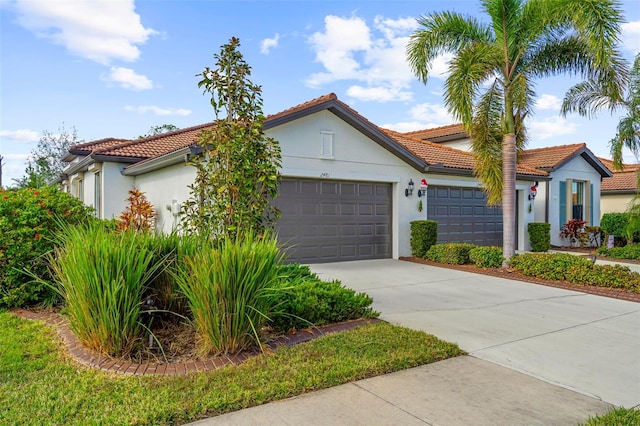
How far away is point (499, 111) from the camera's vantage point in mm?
11227

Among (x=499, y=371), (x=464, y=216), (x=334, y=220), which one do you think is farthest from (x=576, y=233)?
(x=499, y=371)

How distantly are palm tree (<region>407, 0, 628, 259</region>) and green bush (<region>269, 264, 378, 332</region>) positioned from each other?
6426 millimetres

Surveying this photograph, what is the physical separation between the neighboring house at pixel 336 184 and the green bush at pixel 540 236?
1316 millimetres

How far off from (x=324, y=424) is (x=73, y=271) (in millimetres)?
3002

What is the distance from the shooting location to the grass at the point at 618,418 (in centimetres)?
318

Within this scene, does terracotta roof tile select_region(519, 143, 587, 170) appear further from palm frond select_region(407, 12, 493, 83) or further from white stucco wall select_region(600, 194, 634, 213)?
palm frond select_region(407, 12, 493, 83)

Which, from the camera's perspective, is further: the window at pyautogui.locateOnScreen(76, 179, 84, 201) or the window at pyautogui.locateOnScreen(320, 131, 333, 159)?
the window at pyautogui.locateOnScreen(76, 179, 84, 201)

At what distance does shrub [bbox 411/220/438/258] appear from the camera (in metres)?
12.6

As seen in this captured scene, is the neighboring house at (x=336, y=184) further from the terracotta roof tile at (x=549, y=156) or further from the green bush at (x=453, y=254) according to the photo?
the terracotta roof tile at (x=549, y=156)

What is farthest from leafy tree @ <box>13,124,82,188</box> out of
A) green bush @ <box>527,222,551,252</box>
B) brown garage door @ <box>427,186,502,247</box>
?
green bush @ <box>527,222,551,252</box>

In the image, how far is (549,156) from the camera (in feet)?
61.6

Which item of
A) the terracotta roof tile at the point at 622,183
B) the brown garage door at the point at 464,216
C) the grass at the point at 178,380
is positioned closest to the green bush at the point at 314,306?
the grass at the point at 178,380

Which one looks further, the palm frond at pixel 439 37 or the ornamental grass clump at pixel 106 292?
the palm frond at pixel 439 37

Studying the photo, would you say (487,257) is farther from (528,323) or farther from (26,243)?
(26,243)
